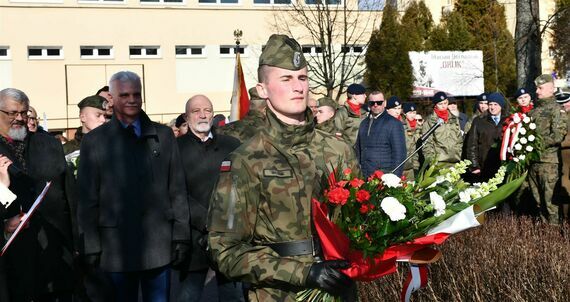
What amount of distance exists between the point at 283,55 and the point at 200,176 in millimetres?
3610

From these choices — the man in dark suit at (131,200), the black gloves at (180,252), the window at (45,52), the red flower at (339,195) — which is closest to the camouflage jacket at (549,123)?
the black gloves at (180,252)

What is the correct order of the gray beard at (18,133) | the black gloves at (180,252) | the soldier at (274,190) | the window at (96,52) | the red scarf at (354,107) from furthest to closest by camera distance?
→ the window at (96,52) < the red scarf at (354,107) < the gray beard at (18,133) < the black gloves at (180,252) < the soldier at (274,190)

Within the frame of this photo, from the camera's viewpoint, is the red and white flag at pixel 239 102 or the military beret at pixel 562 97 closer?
the military beret at pixel 562 97

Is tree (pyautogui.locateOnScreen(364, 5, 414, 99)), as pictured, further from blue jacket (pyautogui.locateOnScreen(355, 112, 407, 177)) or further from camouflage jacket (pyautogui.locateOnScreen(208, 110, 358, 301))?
camouflage jacket (pyautogui.locateOnScreen(208, 110, 358, 301))

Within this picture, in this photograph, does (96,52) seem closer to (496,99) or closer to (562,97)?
(496,99)

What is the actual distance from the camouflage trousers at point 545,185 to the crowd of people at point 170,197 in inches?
168

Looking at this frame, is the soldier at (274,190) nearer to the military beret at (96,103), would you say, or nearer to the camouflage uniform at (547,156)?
the military beret at (96,103)

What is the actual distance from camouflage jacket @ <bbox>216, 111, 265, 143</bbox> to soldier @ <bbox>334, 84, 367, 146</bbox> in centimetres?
362

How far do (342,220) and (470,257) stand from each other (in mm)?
3855

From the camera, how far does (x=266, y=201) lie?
3.61 meters

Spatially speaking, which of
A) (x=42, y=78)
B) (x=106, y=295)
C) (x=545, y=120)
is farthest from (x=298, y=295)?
(x=42, y=78)

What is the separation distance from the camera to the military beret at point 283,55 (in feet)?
12.1

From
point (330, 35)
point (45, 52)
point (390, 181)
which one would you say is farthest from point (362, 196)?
point (45, 52)

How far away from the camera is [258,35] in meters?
40.0
